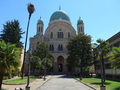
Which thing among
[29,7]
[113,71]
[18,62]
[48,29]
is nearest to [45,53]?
[48,29]

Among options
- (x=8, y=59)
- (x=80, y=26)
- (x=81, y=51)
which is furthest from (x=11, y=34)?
(x=80, y=26)

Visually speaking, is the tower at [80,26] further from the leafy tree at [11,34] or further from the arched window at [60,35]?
the leafy tree at [11,34]

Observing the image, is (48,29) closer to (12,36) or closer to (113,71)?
(12,36)

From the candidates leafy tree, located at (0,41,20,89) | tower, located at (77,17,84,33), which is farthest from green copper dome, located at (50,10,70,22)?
leafy tree, located at (0,41,20,89)

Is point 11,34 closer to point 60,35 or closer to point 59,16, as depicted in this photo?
point 60,35

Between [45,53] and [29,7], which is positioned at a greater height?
[29,7]

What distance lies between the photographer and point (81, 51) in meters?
39.0

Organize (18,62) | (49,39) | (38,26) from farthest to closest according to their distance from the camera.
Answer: (38,26), (49,39), (18,62)

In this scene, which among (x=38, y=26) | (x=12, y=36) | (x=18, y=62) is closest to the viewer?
(x=18, y=62)

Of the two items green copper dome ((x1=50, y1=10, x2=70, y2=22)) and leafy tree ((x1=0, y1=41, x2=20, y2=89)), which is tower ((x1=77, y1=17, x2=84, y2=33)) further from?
leafy tree ((x1=0, y1=41, x2=20, y2=89))

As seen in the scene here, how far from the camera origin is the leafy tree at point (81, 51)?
38.9 m

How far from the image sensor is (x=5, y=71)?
13.3 metres

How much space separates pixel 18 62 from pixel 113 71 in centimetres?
2249

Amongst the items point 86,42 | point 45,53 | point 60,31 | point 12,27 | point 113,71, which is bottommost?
point 113,71
